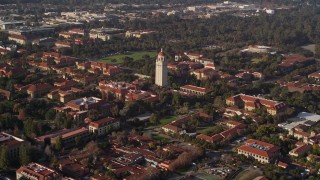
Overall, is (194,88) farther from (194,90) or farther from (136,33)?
(136,33)

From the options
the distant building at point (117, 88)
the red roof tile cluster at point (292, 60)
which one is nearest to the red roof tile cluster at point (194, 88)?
the distant building at point (117, 88)

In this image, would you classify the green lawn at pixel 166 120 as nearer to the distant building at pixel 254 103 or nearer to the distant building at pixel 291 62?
the distant building at pixel 254 103

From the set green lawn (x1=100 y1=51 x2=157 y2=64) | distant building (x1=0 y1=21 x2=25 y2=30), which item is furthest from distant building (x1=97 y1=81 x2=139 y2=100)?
distant building (x1=0 y1=21 x2=25 y2=30)

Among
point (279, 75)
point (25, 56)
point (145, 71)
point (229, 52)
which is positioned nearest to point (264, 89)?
point (279, 75)

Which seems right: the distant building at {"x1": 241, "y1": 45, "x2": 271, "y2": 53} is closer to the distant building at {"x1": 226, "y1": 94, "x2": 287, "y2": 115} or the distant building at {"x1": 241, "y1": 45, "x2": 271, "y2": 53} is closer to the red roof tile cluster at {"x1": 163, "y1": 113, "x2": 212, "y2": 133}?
the distant building at {"x1": 226, "y1": 94, "x2": 287, "y2": 115}

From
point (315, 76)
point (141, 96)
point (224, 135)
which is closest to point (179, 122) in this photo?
point (224, 135)
